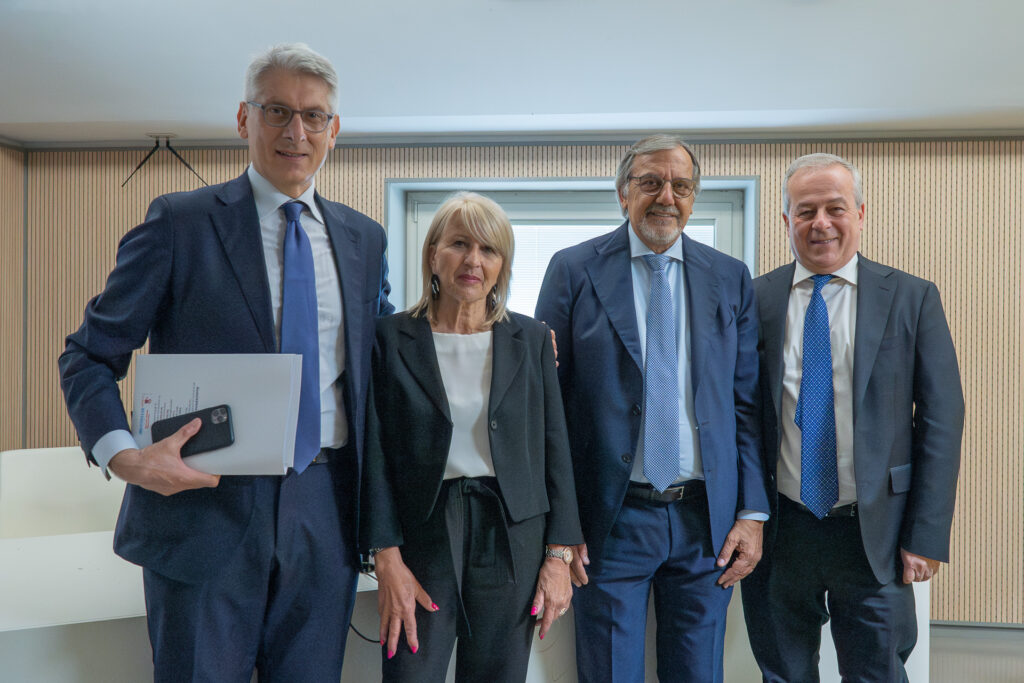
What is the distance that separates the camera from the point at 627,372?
1.82 metres

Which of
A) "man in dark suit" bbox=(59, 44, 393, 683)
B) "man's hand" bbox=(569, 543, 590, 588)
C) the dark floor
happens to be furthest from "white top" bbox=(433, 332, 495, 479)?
the dark floor

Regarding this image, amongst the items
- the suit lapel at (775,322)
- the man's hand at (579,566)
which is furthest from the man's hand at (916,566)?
the man's hand at (579,566)

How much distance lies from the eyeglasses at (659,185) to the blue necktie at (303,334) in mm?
929

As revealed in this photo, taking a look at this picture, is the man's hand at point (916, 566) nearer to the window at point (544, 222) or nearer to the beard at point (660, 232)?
the beard at point (660, 232)

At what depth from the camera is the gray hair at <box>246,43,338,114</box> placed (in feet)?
4.72

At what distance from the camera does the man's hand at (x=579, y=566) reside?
168 cm

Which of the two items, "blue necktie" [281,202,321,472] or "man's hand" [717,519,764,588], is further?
"man's hand" [717,519,764,588]

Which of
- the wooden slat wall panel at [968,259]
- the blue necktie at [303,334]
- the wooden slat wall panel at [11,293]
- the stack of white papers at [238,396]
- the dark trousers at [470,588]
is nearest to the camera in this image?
the stack of white papers at [238,396]

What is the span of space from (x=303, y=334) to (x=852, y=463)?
4.75ft

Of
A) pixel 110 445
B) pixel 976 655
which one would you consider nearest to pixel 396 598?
pixel 110 445

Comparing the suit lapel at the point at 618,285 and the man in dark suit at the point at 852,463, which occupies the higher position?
the suit lapel at the point at 618,285

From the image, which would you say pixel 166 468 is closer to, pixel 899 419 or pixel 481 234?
pixel 481 234

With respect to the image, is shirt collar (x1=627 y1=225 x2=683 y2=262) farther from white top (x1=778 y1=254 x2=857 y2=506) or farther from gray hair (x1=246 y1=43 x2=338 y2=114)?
gray hair (x1=246 y1=43 x2=338 y2=114)

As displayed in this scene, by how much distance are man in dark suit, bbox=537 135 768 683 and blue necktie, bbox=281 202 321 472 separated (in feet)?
2.32
